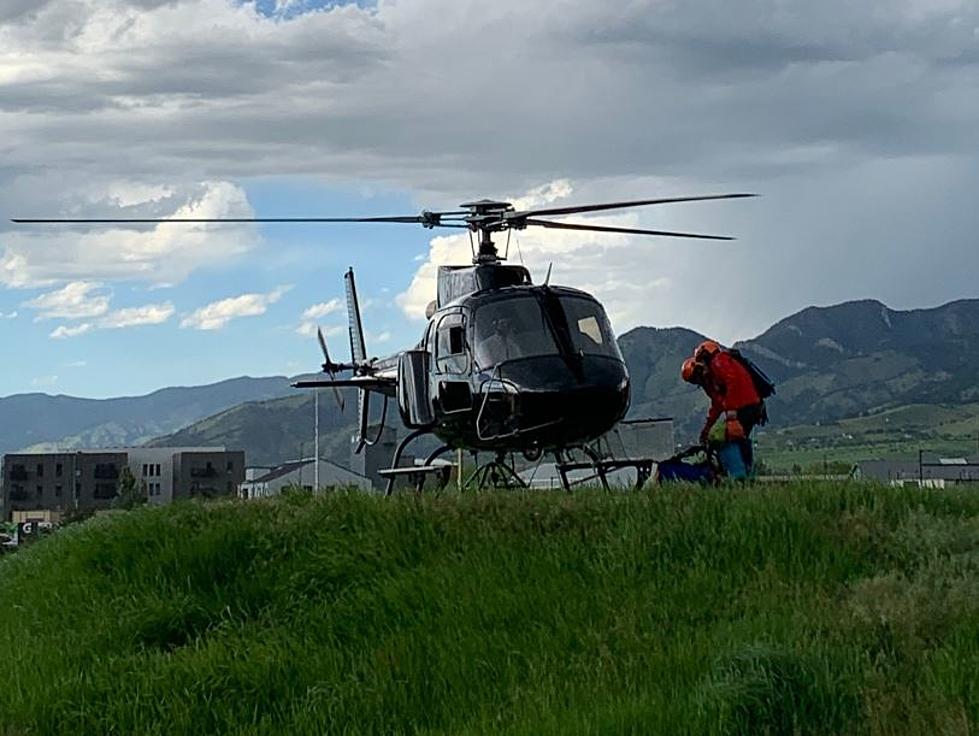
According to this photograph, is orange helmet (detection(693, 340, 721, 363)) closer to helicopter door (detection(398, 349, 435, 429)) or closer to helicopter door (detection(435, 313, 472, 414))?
helicopter door (detection(435, 313, 472, 414))

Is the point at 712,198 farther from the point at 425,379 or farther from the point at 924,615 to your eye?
the point at 924,615

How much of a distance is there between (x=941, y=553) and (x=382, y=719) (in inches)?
178

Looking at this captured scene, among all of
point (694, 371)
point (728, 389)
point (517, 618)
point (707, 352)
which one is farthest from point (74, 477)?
point (517, 618)

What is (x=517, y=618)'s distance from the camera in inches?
457

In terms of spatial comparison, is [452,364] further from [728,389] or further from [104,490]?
[104,490]

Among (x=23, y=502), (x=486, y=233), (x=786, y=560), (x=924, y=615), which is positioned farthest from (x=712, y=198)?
(x=23, y=502)

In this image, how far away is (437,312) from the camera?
21.7m

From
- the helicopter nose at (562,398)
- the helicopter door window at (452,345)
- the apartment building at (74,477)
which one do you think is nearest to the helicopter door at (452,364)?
the helicopter door window at (452,345)

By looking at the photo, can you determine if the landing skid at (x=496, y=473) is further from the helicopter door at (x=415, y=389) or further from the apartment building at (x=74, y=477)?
the apartment building at (x=74, y=477)

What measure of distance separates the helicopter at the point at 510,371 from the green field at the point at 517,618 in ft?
14.3

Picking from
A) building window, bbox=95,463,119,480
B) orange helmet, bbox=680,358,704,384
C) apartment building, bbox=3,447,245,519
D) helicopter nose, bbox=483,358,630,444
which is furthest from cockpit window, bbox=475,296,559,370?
building window, bbox=95,463,119,480

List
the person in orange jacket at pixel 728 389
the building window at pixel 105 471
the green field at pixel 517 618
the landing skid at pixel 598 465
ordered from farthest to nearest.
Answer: the building window at pixel 105 471
the landing skid at pixel 598 465
the person in orange jacket at pixel 728 389
the green field at pixel 517 618

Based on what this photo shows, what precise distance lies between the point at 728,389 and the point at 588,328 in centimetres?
320

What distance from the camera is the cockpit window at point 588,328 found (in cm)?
1997
